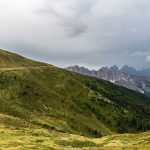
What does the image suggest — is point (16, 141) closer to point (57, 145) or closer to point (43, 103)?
point (57, 145)

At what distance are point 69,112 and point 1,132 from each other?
405 ft

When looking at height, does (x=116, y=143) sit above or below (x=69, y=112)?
below

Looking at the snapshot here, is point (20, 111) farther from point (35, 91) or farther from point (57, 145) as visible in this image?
point (57, 145)

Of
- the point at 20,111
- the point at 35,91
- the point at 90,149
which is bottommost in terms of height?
the point at 90,149

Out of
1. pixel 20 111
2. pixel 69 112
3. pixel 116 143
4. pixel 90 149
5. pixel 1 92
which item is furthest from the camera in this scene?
pixel 69 112

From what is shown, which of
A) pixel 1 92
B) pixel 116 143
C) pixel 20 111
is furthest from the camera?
pixel 1 92

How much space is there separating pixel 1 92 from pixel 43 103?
70.2ft

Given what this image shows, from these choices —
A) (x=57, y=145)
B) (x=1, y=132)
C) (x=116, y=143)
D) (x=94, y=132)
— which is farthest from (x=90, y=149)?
(x=94, y=132)

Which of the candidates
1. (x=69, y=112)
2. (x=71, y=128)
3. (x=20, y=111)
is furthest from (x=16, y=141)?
(x=69, y=112)

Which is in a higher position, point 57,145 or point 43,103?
point 43,103

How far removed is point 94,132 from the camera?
585 feet

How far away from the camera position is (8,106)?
14912 cm

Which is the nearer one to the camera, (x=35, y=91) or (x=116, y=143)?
(x=116, y=143)

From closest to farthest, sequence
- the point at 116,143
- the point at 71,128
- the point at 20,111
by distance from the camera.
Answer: the point at 116,143 < the point at 20,111 < the point at 71,128
